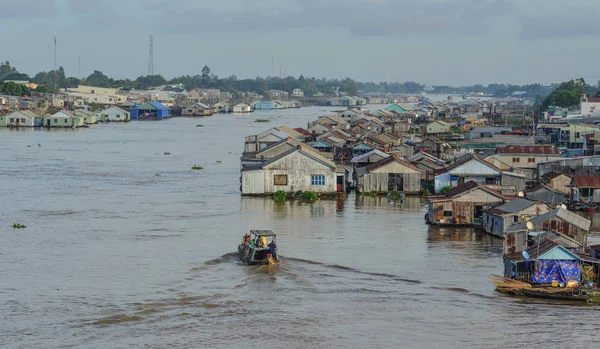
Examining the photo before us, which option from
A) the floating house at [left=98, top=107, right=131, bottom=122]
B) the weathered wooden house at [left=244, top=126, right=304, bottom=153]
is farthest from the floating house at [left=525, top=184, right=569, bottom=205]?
the floating house at [left=98, top=107, right=131, bottom=122]

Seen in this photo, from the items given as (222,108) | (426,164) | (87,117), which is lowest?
(426,164)

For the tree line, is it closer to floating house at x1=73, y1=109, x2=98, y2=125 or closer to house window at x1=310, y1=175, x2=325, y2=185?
floating house at x1=73, y1=109, x2=98, y2=125

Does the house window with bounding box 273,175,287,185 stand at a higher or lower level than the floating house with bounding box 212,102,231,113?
lower

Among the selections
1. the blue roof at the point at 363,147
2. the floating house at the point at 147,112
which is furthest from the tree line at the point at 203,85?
the blue roof at the point at 363,147

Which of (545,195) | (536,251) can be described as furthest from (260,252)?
(545,195)

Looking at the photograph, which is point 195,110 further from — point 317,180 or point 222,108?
point 317,180
